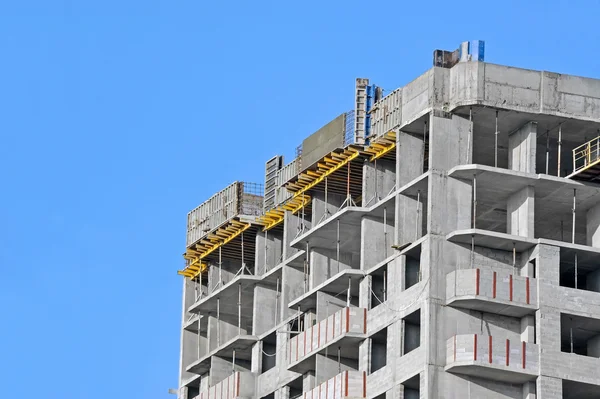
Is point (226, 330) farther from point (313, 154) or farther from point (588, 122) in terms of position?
point (588, 122)

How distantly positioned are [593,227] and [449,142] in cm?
933

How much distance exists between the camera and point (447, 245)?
130m

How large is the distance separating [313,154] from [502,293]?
19167mm

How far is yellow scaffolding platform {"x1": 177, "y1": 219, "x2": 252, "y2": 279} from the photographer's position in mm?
152288

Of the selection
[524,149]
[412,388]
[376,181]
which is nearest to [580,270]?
[524,149]

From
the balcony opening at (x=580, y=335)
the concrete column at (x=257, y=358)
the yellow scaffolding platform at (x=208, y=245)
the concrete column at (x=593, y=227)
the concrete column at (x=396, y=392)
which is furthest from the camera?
the yellow scaffolding platform at (x=208, y=245)

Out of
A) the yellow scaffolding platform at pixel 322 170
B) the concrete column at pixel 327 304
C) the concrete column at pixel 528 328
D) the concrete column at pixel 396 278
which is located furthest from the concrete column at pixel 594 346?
the yellow scaffolding platform at pixel 322 170

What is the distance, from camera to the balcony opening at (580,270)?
5177 inches

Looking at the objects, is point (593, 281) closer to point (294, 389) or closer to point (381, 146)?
point (381, 146)

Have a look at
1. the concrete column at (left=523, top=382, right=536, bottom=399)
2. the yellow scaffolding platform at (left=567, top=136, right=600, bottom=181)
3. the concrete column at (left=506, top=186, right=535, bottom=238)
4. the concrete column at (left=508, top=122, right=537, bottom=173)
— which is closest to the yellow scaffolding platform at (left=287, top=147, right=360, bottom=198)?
the concrete column at (left=508, top=122, right=537, bottom=173)

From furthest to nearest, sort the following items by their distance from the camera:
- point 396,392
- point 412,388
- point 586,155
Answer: point 586,155 → point 412,388 → point 396,392

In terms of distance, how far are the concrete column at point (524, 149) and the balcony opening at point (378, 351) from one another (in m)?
11.7

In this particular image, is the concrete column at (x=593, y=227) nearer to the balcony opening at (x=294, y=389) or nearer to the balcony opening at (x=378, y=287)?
the balcony opening at (x=378, y=287)

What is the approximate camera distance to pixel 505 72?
132875mm
